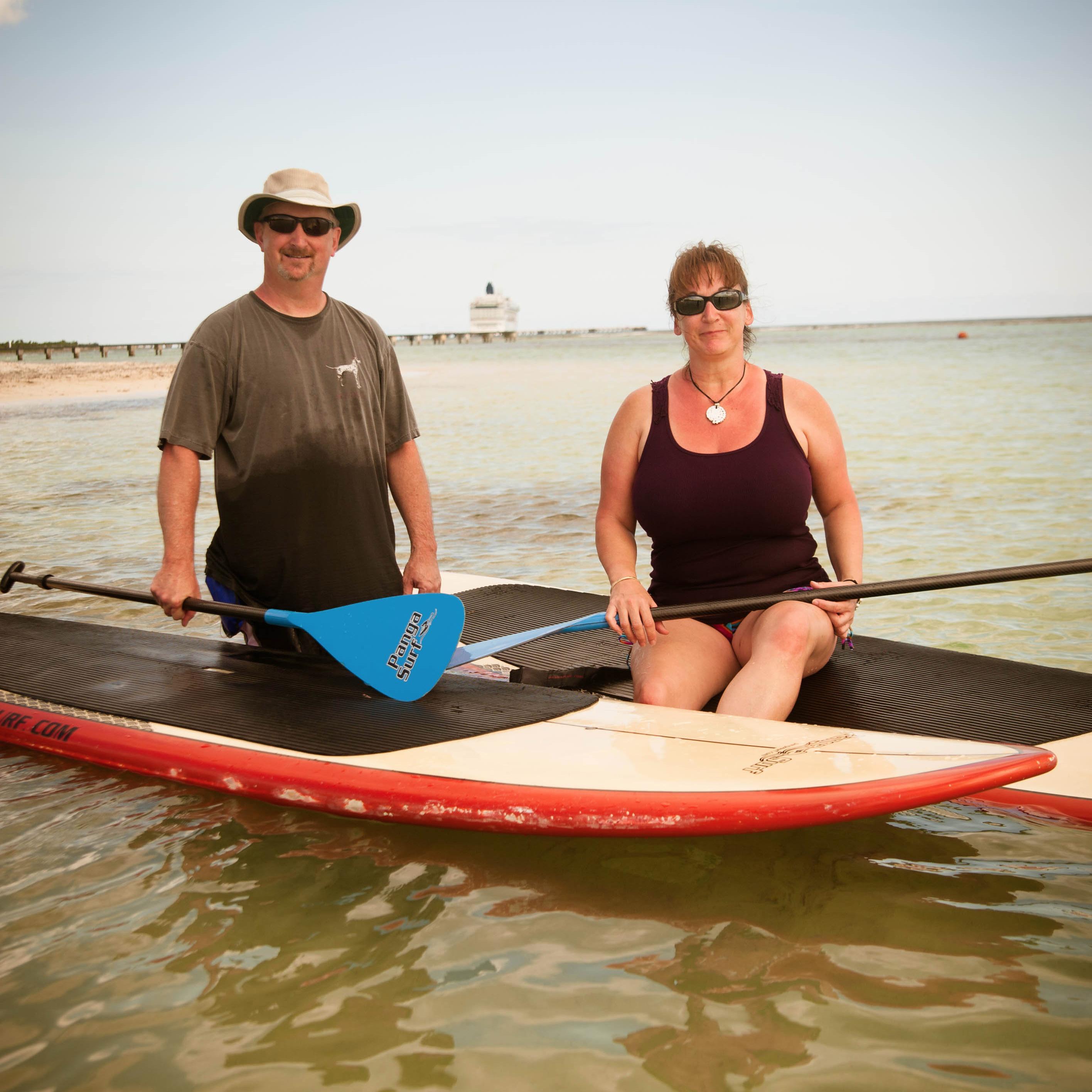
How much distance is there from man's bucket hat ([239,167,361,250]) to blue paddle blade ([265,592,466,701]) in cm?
129

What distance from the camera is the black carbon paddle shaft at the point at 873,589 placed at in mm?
2660

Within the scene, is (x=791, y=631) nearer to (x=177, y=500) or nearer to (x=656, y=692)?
(x=656, y=692)

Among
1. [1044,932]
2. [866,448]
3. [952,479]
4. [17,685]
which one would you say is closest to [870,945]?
[1044,932]

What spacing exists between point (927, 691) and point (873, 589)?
0.59 m

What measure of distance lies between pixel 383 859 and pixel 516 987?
67 cm

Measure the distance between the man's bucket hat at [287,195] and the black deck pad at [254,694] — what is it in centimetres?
146

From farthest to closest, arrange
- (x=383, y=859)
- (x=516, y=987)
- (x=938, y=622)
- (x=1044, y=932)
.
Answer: (x=938, y=622) < (x=383, y=859) < (x=1044, y=932) < (x=516, y=987)

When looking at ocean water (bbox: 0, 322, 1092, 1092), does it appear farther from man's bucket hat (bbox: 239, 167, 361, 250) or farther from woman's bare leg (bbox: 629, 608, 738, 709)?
man's bucket hat (bbox: 239, 167, 361, 250)

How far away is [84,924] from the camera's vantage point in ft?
7.94

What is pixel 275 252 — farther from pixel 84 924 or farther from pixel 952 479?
pixel 952 479

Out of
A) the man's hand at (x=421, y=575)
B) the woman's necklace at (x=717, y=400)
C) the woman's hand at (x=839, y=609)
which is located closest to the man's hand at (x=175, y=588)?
the man's hand at (x=421, y=575)

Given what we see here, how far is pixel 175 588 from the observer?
3146mm

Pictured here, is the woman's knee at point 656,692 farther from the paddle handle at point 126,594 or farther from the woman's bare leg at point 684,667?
the paddle handle at point 126,594

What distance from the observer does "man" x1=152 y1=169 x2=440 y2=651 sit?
3.15 meters
